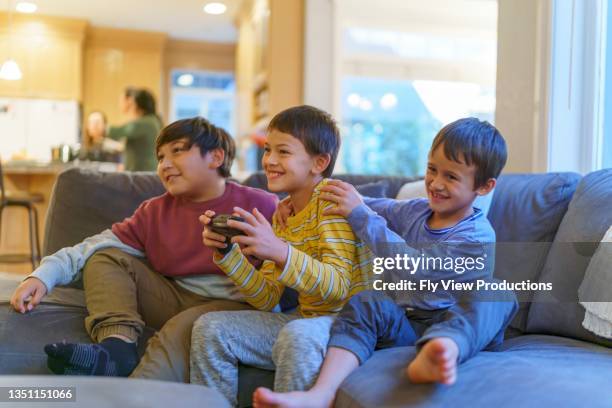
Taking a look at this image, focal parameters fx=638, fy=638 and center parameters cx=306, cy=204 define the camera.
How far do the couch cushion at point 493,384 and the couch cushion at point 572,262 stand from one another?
0.26 m

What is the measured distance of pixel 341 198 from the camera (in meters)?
1.52

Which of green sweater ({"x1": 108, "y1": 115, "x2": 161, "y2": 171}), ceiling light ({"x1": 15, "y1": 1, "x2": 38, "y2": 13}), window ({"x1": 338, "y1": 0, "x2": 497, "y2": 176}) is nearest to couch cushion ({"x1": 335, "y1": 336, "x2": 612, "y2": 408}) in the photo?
green sweater ({"x1": 108, "y1": 115, "x2": 161, "y2": 171})

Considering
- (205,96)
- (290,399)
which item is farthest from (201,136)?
(205,96)

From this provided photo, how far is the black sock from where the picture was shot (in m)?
1.35

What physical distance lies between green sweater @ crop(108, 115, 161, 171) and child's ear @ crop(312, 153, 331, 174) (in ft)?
8.74

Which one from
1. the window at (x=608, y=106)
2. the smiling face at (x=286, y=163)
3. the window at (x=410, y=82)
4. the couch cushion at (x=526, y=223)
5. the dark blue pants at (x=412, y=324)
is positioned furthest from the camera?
the window at (x=410, y=82)

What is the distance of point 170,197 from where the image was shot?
192cm

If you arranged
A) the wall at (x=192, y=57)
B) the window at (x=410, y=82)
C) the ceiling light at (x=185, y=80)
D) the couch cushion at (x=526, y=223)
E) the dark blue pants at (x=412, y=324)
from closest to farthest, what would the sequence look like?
the dark blue pants at (x=412, y=324) → the couch cushion at (x=526, y=223) → the window at (x=410, y=82) → the wall at (x=192, y=57) → the ceiling light at (x=185, y=80)

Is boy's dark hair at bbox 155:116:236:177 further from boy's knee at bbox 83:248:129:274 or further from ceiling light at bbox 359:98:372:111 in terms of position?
ceiling light at bbox 359:98:372:111

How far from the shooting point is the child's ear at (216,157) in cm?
188

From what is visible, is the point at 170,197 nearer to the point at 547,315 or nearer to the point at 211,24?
the point at 547,315

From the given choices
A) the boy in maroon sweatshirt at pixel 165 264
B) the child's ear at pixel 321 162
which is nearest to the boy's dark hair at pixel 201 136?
the boy in maroon sweatshirt at pixel 165 264

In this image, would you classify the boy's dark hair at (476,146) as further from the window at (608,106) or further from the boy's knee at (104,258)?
the window at (608,106)

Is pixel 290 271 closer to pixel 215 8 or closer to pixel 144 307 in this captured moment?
pixel 144 307
